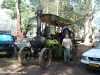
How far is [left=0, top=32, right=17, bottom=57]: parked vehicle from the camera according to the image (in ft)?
57.5

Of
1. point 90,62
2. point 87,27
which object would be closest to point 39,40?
point 90,62

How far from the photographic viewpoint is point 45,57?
1516cm

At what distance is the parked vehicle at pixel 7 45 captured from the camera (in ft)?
57.5

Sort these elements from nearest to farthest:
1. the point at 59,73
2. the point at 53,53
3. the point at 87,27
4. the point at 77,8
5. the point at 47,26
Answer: the point at 59,73 < the point at 53,53 < the point at 47,26 < the point at 87,27 < the point at 77,8

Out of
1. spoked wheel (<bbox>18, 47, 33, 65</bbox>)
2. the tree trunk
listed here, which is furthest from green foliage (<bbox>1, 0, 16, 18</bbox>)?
spoked wheel (<bbox>18, 47, 33, 65</bbox>)

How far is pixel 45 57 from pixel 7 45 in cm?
344

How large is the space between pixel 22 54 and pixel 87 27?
22.4m

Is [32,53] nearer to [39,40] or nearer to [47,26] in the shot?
[39,40]

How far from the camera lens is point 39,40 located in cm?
1560

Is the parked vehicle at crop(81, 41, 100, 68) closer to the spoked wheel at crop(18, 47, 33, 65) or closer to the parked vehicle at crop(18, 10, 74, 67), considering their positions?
the parked vehicle at crop(18, 10, 74, 67)

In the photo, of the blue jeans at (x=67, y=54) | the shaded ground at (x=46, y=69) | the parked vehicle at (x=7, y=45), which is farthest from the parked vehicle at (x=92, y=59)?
the parked vehicle at (x=7, y=45)

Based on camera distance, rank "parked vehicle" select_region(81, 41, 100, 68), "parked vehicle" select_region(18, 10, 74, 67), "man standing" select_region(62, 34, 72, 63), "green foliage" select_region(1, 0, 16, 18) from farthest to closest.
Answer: "green foliage" select_region(1, 0, 16, 18) → "man standing" select_region(62, 34, 72, 63) → "parked vehicle" select_region(18, 10, 74, 67) → "parked vehicle" select_region(81, 41, 100, 68)

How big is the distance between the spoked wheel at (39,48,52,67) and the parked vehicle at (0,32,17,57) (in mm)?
3189

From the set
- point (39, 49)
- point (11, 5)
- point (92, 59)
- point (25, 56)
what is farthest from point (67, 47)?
point (11, 5)
